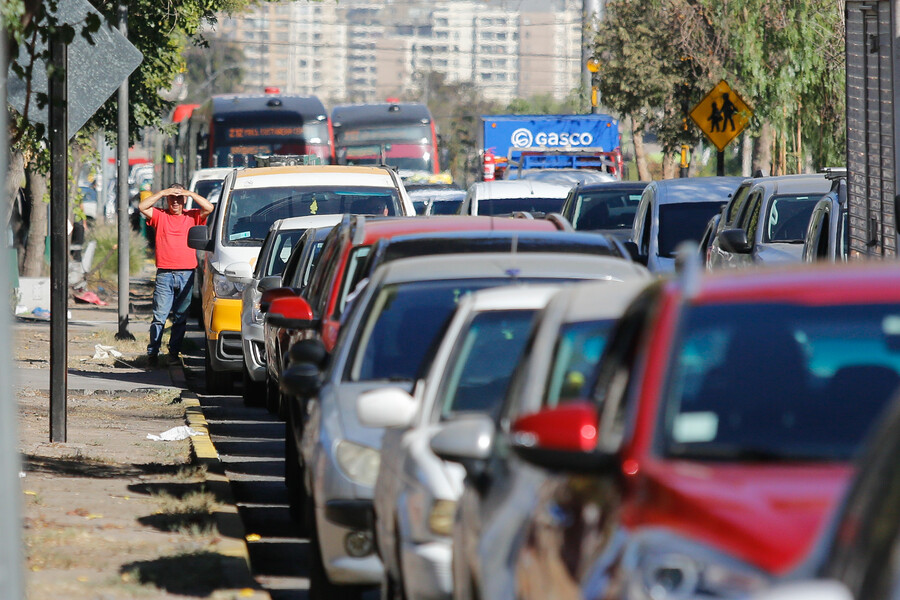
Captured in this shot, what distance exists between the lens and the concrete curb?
7.28 m

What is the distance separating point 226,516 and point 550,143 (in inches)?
1068

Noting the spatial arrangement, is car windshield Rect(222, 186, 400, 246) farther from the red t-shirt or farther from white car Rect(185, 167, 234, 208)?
white car Rect(185, 167, 234, 208)

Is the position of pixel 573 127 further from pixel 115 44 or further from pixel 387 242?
pixel 387 242

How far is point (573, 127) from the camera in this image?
1384 inches

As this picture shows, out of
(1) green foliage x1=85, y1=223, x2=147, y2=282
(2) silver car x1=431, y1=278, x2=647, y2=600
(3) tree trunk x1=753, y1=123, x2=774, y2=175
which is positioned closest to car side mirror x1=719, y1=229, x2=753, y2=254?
(2) silver car x1=431, y1=278, x2=647, y2=600

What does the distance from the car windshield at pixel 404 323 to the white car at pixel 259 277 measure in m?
6.32

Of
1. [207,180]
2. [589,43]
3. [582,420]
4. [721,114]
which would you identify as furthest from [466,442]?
[589,43]

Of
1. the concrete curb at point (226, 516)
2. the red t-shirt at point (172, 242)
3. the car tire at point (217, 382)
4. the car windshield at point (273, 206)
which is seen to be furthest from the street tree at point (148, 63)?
the concrete curb at point (226, 516)

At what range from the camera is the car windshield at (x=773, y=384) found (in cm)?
385

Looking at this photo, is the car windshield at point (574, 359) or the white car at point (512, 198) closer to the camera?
the car windshield at point (574, 359)

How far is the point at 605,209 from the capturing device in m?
20.7

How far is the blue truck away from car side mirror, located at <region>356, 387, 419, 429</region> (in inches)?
1143

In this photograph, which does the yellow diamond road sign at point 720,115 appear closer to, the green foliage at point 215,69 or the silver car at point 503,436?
the silver car at point 503,436

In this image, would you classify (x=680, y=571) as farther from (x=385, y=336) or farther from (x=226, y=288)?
(x=226, y=288)
